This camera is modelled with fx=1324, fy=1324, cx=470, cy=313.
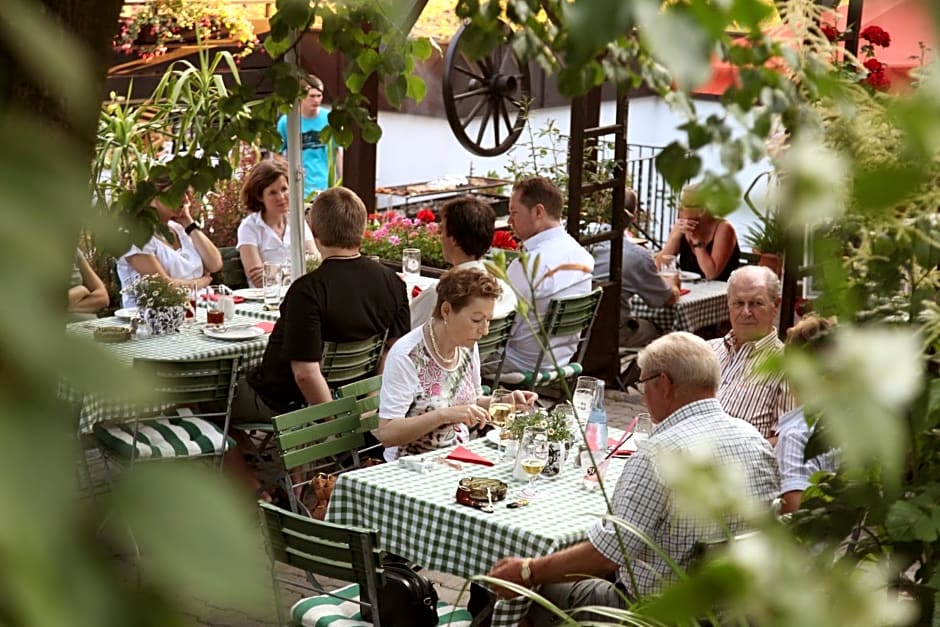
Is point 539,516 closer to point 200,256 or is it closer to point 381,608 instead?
point 381,608

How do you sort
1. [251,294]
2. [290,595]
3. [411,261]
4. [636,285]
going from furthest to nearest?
[636,285] < [411,261] < [251,294] < [290,595]

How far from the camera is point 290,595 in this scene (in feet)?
15.9

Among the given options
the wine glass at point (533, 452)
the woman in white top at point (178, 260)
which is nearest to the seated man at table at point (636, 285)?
the woman in white top at point (178, 260)

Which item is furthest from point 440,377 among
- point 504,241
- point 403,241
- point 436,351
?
point 403,241

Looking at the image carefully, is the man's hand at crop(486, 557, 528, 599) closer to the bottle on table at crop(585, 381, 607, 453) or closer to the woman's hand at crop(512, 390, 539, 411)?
the bottle on table at crop(585, 381, 607, 453)

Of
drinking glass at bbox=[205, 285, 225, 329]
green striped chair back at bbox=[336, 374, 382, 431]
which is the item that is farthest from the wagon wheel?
green striped chair back at bbox=[336, 374, 382, 431]

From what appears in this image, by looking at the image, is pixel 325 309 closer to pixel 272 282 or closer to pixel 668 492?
pixel 272 282

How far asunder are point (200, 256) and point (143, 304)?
141cm

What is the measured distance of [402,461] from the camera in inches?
165

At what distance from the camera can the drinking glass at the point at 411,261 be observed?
7.02m

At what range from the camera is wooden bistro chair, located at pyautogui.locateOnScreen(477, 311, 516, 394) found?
20.0ft

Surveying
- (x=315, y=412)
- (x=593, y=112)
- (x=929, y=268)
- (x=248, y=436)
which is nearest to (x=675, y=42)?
(x=929, y=268)

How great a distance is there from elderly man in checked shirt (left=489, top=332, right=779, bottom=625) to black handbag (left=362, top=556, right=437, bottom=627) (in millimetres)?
299

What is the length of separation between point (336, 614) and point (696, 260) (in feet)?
16.2
